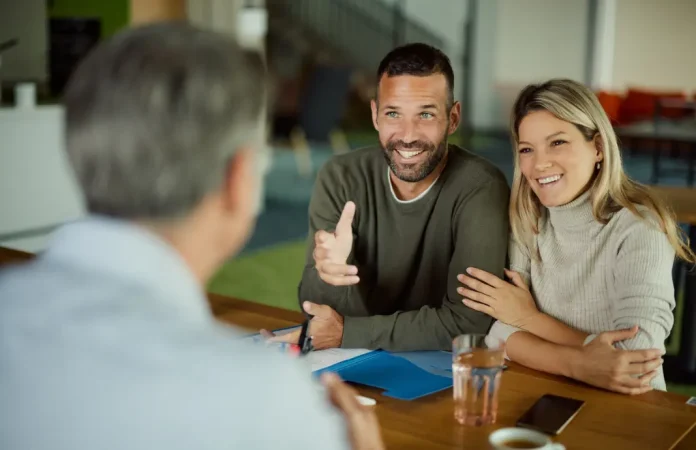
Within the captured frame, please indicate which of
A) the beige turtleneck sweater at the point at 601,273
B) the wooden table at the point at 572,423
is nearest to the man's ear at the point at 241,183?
the wooden table at the point at 572,423

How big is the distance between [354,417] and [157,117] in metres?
0.43

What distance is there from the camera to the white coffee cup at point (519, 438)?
3.91ft

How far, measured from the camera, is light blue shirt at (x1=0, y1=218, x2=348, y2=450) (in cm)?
67

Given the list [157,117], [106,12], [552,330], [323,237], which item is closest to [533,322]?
[552,330]

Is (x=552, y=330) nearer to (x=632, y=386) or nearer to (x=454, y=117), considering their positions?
(x=632, y=386)

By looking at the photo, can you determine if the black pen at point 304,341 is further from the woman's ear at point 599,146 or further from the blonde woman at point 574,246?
the woman's ear at point 599,146

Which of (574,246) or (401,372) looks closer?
(401,372)

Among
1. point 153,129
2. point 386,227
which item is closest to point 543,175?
point 386,227

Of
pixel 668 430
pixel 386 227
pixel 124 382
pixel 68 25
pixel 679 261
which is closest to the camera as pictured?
pixel 124 382

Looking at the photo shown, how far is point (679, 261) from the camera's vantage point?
3266 millimetres

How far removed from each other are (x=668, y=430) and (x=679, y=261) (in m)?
2.11

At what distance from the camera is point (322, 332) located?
171cm

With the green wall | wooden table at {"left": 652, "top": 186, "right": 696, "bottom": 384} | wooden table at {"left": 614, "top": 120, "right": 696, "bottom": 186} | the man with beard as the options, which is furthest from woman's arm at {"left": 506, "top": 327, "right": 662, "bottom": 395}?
the green wall

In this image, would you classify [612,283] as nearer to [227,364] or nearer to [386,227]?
[386,227]
